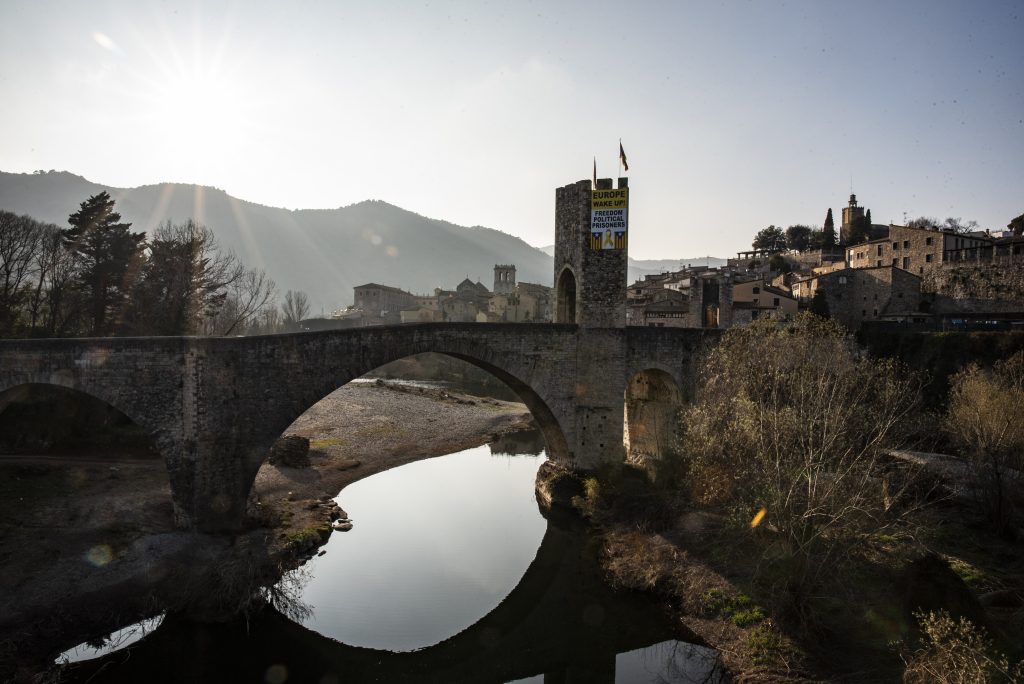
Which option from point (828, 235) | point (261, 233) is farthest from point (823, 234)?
point (261, 233)

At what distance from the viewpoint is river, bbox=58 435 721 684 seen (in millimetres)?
12305

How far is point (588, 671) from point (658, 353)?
11.5 metres

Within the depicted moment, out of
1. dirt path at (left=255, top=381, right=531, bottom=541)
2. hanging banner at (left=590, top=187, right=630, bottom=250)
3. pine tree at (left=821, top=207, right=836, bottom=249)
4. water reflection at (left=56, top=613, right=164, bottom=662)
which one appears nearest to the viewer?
water reflection at (left=56, top=613, right=164, bottom=662)

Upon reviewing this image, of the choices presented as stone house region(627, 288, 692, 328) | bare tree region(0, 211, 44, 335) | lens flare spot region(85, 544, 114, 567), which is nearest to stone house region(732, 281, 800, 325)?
stone house region(627, 288, 692, 328)

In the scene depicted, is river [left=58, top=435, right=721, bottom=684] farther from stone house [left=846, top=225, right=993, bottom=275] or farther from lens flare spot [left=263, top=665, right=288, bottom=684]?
stone house [left=846, top=225, right=993, bottom=275]

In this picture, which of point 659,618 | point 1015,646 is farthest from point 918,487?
point 659,618

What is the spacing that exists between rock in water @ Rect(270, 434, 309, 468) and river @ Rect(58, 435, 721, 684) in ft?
16.0

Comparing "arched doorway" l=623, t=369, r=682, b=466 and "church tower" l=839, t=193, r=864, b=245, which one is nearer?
"arched doorway" l=623, t=369, r=682, b=466

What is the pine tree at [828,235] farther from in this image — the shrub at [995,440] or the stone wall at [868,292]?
the shrub at [995,440]

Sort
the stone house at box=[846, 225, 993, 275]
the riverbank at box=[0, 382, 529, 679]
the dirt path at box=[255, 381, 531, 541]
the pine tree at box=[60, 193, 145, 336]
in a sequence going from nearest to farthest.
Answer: the riverbank at box=[0, 382, 529, 679] < the dirt path at box=[255, 381, 531, 541] < the pine tree at box=[60, 193, 145, 336] < the stone house at box=[846, 225, 993, 275]

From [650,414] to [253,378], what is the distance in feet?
48.2

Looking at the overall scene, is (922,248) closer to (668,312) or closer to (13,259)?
(668,312)

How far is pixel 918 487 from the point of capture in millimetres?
15359

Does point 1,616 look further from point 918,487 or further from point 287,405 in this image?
point 918,487
